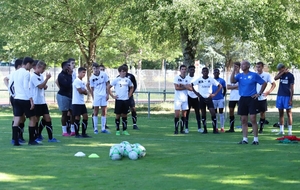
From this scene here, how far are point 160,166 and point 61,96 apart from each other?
6407 mm

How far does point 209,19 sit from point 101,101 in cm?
805

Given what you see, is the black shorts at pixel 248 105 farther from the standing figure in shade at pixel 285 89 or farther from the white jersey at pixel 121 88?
the white jersey at pixel 121 88

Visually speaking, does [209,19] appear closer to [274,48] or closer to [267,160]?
[274,48]

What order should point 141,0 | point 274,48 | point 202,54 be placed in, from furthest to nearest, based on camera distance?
point 202,54 → point 274,48 → point 141,0

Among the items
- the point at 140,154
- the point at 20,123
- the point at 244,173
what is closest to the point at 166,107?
the point at 20,123

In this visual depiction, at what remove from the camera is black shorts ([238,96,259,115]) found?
43.2ft

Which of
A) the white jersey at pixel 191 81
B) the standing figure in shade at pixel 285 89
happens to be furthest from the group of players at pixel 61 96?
the standing figure in shade at pixel 285 89

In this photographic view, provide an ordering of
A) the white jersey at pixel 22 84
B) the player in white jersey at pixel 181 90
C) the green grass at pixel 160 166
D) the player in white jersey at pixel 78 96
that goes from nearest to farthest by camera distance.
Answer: the green grass at pixel 160 166
the white jersey at pixel 22 84
the player in white jersey at pixel 78 96
the player in white jersey at pixel 181 90

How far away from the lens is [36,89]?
47.1 ft

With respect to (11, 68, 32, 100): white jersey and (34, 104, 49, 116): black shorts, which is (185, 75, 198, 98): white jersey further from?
(11, 68, 32, 100): white jersey

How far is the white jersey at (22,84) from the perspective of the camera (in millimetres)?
13102

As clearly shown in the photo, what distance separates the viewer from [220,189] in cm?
829

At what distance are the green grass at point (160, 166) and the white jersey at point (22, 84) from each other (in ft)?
4.08

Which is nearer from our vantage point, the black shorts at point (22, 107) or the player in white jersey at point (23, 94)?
the player in white jersey at point (23, 94)
